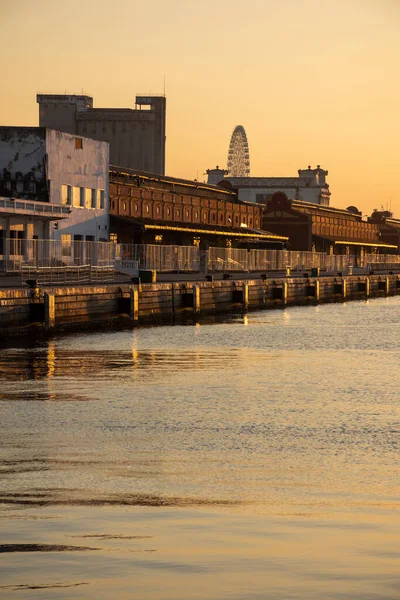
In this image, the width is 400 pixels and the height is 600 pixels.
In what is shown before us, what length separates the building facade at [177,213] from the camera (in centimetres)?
10869

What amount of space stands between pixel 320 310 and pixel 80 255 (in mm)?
19212

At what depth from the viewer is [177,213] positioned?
13138 cm

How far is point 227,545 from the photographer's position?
432 inches

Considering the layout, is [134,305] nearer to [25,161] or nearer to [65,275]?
[65,275]

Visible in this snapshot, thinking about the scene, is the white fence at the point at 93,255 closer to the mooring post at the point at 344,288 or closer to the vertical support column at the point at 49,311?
the vertical support column at the point at 49,311

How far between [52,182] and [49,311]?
147 ft

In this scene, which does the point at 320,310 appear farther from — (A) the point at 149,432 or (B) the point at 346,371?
(A) the point at 149,432

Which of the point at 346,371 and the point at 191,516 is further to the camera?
the point at 346,371

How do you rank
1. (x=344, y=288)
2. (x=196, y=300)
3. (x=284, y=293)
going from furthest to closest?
(x=344, y=288) → (x=284, y=293) → (x=196, y=300)

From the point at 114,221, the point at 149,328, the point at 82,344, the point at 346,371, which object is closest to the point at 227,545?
the point at 346,371

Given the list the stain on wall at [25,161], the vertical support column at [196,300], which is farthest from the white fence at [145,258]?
the stain on wall at [25,161]

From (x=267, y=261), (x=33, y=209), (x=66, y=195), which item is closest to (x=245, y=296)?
(x=33, y=209)

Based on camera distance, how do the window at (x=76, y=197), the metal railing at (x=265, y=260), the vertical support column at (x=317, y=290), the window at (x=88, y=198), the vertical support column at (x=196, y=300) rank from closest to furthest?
the vertical support column at (x=196, y=300)
the vertical support column at (x=317, y=290)
the window at (x=76, y=197)
the metal railing at (x=265, y=260)
the window at (x=88, y=198)

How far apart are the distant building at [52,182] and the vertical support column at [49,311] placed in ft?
109
